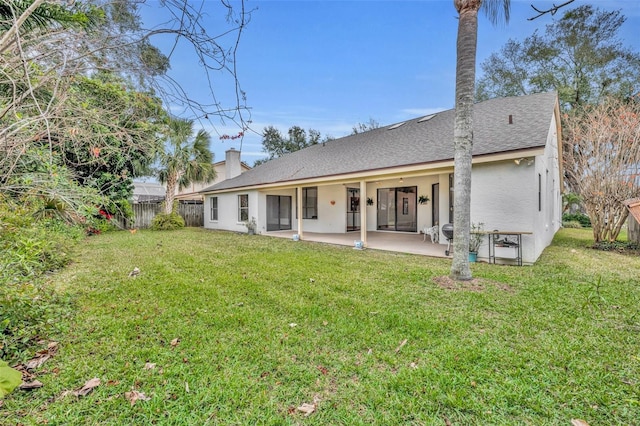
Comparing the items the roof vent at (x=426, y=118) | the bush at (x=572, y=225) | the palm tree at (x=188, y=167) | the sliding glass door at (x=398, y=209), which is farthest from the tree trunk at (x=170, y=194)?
the bush at (x=572, y=225)

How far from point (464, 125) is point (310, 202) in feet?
33.9

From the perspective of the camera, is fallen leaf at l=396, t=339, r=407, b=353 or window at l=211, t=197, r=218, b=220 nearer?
Result: fallen leaf at l=396, t=339, r=407, b=353

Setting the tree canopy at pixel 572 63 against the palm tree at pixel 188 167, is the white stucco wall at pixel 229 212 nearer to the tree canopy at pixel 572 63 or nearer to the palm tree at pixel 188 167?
the palm tree at pixel 188 167

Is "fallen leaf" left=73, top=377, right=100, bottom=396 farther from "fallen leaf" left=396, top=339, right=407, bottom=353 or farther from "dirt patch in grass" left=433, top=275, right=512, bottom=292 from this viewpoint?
"dirt patch in grass" left=433, top=275, right=512, bottom=292

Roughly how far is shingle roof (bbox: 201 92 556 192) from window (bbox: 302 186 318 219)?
1564mm

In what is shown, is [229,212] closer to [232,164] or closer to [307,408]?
[232,164]

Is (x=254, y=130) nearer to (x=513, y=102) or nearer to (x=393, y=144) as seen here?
(x=393, y=144)

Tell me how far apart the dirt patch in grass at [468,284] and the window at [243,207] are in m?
11.4

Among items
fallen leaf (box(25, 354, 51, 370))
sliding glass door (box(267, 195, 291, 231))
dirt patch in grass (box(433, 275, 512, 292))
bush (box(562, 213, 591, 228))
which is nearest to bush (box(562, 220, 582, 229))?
bush (box(562, 213, 591, 228))

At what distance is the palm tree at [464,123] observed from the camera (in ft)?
17.1

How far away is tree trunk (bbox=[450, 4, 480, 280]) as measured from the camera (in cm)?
522

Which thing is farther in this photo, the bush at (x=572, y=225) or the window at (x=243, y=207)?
the bush at (x=572, y=225)


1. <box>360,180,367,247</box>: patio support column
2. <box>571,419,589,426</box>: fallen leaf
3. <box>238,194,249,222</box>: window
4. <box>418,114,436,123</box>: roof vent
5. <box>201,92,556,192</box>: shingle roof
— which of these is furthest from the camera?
<box>238,194,249,222</box>: window

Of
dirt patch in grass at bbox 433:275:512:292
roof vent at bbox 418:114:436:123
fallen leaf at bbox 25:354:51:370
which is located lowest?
fallen leaf at bbox 25:354:51:370
